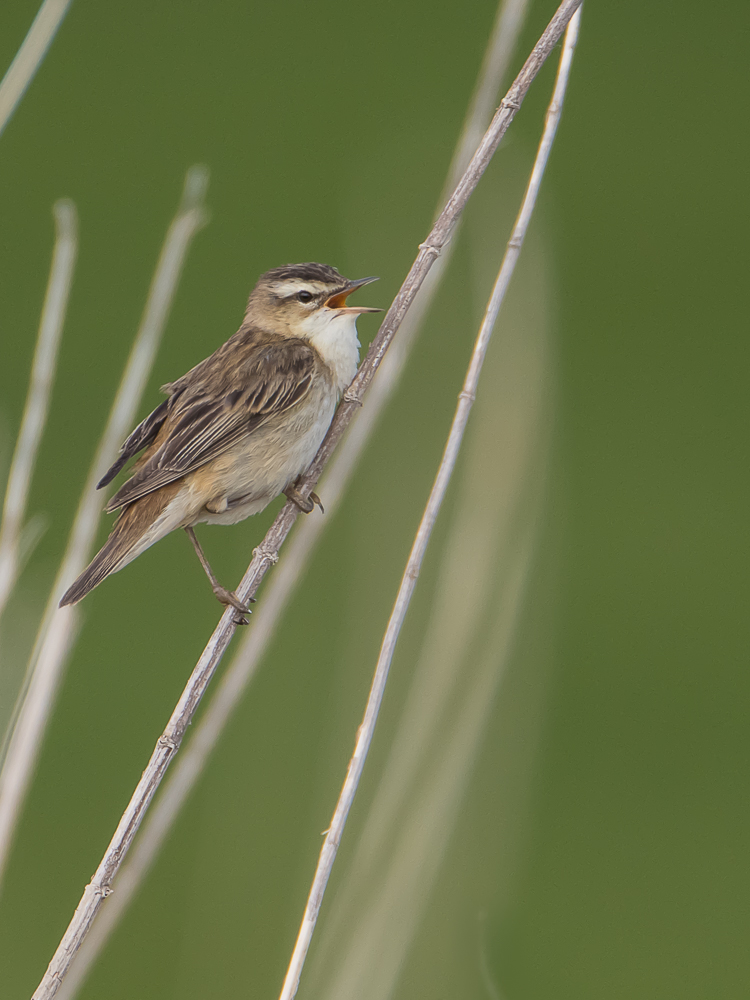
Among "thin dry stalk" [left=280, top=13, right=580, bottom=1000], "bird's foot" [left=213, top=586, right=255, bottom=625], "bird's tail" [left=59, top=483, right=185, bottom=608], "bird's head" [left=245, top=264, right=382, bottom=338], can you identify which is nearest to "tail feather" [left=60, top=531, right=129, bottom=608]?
"bird's tail" [left=59, top=483, right=185, bottom=608]

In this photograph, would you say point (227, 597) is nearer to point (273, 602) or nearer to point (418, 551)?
point (273, 602)

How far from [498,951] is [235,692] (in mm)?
1504

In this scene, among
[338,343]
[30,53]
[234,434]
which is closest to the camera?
[30,53]

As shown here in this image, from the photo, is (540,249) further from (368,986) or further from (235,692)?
(368,986)

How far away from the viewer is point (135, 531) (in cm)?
182

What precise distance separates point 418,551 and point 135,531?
1.80ft

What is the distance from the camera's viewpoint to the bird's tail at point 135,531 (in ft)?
5.46

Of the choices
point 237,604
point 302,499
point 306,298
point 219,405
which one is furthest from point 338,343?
point 237,604

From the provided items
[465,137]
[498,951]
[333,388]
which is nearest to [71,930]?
[333,388]

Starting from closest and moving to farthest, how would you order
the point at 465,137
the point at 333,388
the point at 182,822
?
→ the point at 465,137 → the point at 333,388 → the point at 182,822

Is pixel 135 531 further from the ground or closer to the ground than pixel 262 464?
closer to the ground

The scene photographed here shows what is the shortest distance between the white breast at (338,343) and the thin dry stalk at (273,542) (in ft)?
0.76

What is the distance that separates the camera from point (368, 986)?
150cm

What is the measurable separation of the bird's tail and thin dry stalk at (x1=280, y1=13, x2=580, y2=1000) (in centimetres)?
48
